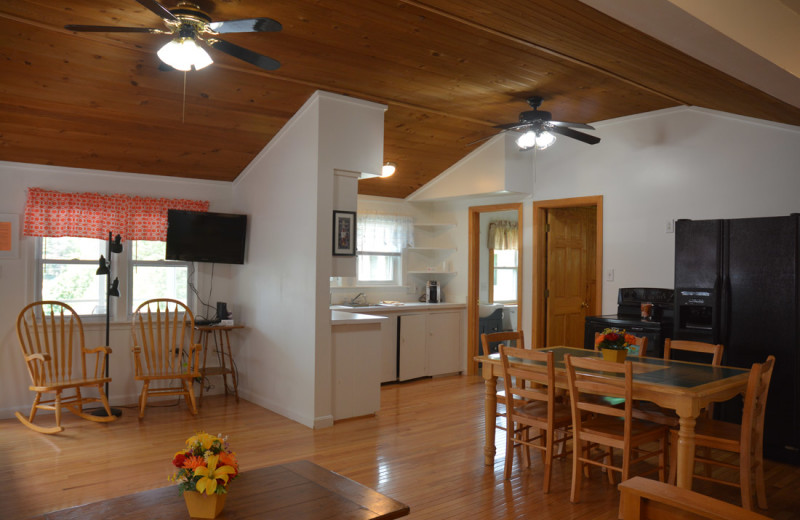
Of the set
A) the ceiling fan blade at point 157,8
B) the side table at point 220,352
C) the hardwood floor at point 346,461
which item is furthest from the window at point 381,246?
the ceiling fan blade at point 157,8

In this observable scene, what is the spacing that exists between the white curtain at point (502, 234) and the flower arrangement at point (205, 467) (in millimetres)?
5764

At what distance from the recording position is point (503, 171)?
628 cm

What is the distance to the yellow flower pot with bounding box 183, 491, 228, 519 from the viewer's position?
201cm

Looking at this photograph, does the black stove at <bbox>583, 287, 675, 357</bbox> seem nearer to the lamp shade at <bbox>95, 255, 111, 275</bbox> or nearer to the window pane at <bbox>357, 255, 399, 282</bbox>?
the window pane at <bbox>357, 255, 399, 282</bbox>

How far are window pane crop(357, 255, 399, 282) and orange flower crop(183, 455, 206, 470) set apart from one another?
502cm

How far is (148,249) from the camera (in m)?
5.72

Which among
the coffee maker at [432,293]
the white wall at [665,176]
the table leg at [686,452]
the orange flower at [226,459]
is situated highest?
the white wall at [665,176]

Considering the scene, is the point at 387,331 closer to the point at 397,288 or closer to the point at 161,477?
the point at 397,288

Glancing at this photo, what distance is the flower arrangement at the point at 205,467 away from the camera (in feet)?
6.53

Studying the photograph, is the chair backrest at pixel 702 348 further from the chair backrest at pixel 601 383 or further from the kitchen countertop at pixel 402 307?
the kitchen countertop at pixel 402 307

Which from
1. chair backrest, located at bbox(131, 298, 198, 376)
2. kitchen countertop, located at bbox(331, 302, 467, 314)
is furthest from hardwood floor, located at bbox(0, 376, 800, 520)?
kitchen countertop, located at bbox(331, 302, 467, 314)

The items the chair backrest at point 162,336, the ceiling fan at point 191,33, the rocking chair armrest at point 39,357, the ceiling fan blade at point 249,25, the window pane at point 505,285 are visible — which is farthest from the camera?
the window pane at point 505,285

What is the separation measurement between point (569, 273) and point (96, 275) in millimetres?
4797

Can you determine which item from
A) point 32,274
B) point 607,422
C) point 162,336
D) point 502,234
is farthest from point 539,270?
point 32,274
